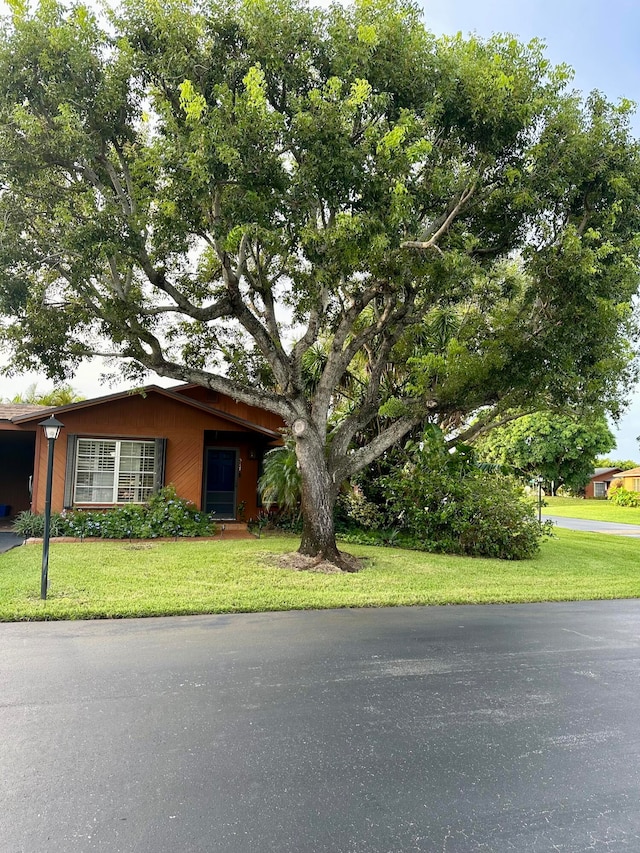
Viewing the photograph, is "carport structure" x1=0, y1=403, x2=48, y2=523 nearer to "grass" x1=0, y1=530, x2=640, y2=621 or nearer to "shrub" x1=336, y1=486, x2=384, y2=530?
"grass" x1=0, y1=530, x2=640, y2=621

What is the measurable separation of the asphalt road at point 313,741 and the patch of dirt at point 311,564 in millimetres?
3786

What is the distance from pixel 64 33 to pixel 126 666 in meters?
8.30

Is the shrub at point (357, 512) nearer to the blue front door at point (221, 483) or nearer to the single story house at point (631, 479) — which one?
the blue front door at point (221, 483)

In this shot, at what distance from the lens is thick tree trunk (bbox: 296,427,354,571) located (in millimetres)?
10453

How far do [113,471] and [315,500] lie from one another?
6.47 m

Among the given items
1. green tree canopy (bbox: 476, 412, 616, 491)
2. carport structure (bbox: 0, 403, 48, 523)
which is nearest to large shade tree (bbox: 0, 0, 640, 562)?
carport structure (bbox: 0, 403, 48, 523)

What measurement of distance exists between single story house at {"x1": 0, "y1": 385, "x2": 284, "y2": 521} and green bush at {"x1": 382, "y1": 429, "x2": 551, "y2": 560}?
14.2ft

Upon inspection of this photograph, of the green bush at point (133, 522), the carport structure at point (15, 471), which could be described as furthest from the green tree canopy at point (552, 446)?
the carport structure at point (15, 471)

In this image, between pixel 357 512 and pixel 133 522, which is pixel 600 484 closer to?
pixel 357 512

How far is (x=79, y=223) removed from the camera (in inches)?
332

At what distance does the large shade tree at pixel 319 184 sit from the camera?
25.6 ft

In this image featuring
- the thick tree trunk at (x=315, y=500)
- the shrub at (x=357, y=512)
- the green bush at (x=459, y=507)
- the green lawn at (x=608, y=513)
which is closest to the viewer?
the thick tree trunk at (x=315, y=500)

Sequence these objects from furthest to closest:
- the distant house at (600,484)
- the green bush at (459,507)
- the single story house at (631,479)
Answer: the distant house at (600,484) < the single story house at (631,479) < the green bush at (459,507)

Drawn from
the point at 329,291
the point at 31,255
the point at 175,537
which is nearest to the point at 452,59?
the point at 329,291
